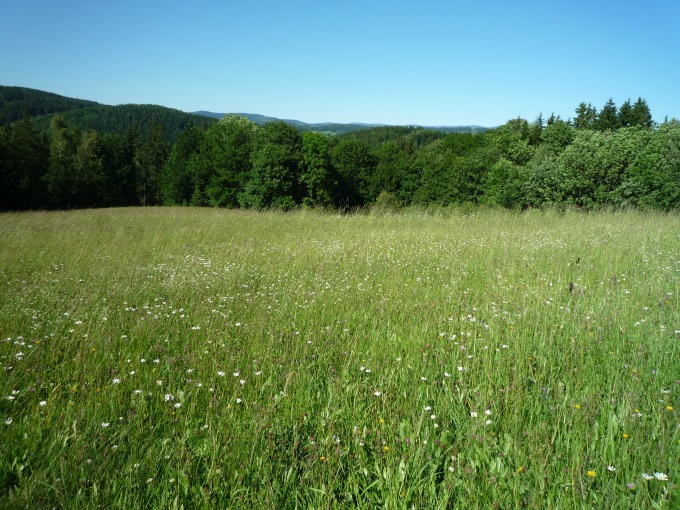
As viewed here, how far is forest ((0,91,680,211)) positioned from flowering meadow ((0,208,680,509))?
1644cm

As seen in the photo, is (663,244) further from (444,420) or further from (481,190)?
(481,190)

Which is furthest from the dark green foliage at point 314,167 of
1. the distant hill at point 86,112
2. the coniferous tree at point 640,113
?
the distant hill at point 86,112

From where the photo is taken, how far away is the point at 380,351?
388cm

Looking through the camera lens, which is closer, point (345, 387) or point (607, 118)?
point (345, 387)

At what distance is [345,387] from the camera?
10.2 ft

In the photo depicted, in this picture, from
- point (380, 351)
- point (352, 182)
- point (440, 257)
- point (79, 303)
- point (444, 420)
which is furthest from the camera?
point (352, 182)

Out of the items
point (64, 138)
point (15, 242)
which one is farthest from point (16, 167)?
point (15, 242)

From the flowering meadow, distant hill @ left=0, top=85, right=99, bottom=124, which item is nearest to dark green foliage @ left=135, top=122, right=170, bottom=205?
the flowering meadow

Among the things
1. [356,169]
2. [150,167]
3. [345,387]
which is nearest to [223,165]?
[356,169]

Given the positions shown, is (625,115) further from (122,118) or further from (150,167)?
(122,118)

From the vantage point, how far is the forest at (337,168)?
80.9 feet

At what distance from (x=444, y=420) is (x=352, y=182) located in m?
61.8

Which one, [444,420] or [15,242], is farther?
[15,242]

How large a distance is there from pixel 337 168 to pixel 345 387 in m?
57.8
